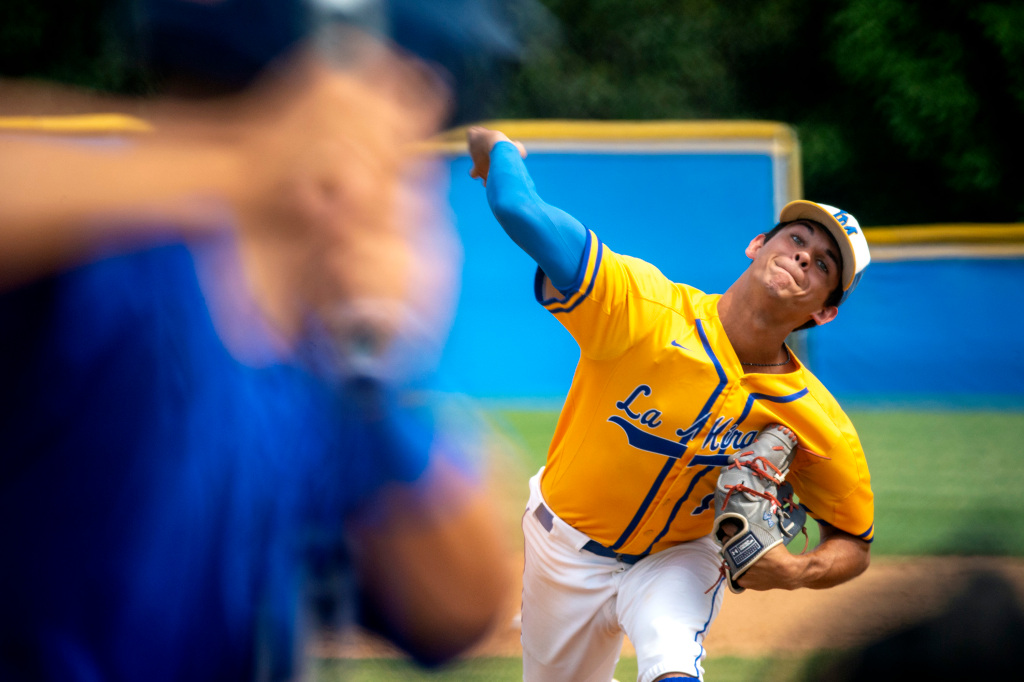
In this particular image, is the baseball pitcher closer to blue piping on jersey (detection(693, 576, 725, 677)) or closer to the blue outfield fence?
blue piping on jersey (detection(693, 576, 725, 677))

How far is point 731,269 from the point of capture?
969 centimetres

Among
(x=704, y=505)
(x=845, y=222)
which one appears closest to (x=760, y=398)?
(x=704, y=505)

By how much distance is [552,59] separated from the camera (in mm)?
17156

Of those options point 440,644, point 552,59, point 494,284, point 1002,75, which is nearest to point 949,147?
point 1002,75

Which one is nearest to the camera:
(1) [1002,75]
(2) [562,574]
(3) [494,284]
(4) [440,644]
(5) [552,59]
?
(4) [440,644]

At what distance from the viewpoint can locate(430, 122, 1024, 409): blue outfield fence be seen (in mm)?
9508

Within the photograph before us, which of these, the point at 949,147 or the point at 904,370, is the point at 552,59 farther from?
the point at 904,370

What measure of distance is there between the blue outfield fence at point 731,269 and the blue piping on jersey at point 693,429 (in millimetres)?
6621

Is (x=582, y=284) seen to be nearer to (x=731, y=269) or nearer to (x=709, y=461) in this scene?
(x=709, y=461)

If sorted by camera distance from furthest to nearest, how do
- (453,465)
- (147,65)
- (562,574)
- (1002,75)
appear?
(1002,75), (562,574), (453,465), (147,65)

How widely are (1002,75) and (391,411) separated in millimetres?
17045

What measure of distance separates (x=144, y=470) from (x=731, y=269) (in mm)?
9291

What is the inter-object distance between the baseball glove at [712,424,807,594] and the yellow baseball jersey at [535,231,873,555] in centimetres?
7

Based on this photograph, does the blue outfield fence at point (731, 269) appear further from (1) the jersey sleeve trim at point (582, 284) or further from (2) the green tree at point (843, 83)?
(1) the jersey sleeve trim at point (582, 284)
